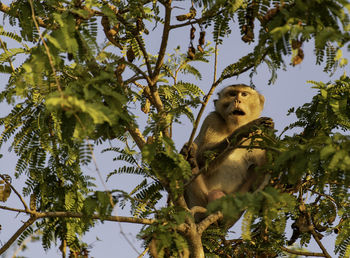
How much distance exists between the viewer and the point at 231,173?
658cm

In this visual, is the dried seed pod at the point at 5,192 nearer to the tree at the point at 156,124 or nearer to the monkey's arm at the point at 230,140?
the tree at the point at 156,124

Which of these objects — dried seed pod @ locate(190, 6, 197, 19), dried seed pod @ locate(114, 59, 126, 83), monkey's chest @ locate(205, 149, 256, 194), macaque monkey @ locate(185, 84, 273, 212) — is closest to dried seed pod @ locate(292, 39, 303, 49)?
dried seed pod @ locate(190, 6, 197, 19)

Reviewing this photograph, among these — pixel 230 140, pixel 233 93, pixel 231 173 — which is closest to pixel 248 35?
pixel 230 140

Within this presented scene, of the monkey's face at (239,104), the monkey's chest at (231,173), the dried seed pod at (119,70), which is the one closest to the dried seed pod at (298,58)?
the dried seed pod at (119,70)

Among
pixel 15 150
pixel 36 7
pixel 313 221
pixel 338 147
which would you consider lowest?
pixel 338 147

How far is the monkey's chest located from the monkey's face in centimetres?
44

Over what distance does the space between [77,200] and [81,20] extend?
1878mm

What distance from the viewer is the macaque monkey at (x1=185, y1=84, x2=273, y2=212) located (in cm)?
638

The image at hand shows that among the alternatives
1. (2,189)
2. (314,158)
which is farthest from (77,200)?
(314,158)

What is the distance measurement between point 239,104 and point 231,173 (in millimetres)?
829

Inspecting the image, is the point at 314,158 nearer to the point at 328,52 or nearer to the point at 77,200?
the point at 328,52

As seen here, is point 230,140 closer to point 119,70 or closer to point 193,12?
point 193,12

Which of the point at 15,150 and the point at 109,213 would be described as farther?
the point at 15,150

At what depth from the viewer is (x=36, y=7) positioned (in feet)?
15.3
